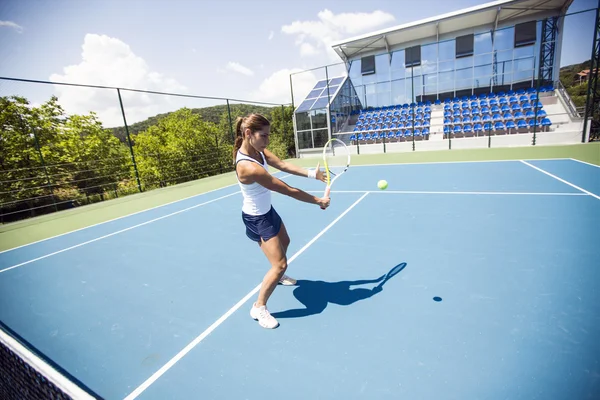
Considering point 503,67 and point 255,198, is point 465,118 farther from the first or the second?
point 255,198

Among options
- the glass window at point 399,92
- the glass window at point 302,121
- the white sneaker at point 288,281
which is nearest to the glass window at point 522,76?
the glass window at point 399,92

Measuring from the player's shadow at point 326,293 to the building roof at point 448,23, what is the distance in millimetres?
23224

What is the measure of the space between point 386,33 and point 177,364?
25.7 m

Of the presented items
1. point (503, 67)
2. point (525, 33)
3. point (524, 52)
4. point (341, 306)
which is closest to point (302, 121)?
point (503, 67)

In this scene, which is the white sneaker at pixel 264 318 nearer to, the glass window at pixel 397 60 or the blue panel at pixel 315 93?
the blue panel at pixel 315 93

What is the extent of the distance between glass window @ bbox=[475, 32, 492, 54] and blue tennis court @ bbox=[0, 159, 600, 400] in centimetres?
2109

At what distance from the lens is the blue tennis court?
219cm

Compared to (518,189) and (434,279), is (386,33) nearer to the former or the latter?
(518,189)

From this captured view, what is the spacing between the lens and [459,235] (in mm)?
4652

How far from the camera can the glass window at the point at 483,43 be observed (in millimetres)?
22281

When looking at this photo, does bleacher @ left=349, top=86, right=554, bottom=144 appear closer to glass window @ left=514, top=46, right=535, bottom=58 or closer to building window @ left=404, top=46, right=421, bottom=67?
glass window @ left=514, top=46, right=535, bottom=58

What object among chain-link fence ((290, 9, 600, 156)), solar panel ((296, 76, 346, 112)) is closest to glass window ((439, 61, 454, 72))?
chain-link fence ((290, 9, 600, 156))

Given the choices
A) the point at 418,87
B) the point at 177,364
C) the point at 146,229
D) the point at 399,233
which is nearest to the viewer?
the point at 177,364

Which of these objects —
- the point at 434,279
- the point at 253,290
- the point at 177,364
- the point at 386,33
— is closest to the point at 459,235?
the point at 434,279
